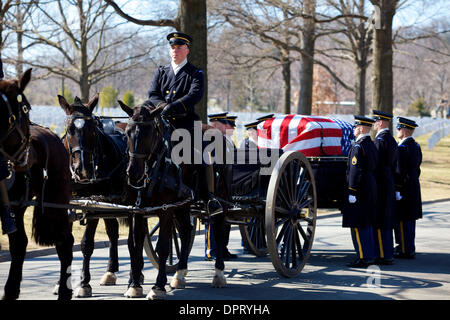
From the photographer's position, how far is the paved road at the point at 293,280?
696cm

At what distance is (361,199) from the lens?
879 centimetres

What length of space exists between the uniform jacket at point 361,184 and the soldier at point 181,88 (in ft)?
6.86

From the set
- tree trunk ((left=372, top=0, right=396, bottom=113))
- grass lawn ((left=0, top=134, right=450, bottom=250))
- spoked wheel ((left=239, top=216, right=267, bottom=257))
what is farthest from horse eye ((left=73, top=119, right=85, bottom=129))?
tree trunk ((left=372, top=0, right=396, bottom=113))

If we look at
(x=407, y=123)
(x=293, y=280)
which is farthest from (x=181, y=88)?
(x=407, y=123)

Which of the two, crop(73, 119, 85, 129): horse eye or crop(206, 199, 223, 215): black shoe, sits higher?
crop(73, 119, 85, 129): horse eye

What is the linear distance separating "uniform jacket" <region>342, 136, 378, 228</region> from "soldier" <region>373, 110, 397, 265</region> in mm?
297

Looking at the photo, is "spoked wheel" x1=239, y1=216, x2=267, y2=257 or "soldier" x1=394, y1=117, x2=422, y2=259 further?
"soldier" x1=394, y1=117, x2=422, y2=259

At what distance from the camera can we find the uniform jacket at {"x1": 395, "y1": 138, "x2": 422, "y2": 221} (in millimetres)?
9844

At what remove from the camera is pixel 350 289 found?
23.9 feet

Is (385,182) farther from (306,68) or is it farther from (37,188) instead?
(306,68)

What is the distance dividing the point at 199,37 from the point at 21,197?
22.1 ft

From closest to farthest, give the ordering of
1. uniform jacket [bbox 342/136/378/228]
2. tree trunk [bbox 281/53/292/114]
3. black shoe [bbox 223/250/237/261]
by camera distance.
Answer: uniform jacket [bbox 342/136/378/228] < black shoe [bbox 223/250/237/261] < tree trunk [bbox 281/53/292/114]

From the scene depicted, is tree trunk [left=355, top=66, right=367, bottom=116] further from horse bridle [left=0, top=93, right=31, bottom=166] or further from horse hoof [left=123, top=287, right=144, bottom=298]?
horse bridle [left=0, top=93, right=31, bottom=166]
